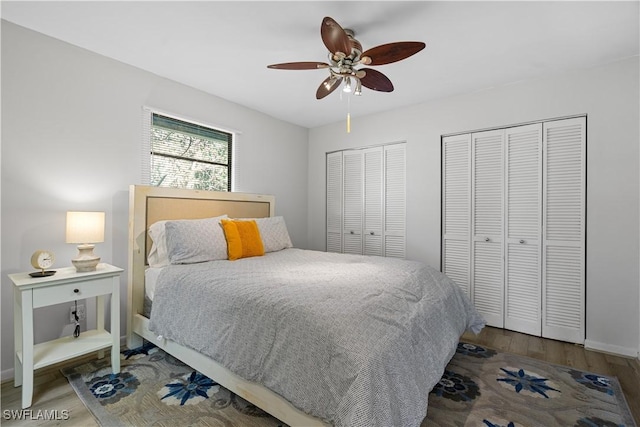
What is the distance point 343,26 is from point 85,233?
2.30 meters

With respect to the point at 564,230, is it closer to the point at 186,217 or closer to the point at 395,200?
the point at 395,200

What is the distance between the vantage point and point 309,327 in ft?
4.64

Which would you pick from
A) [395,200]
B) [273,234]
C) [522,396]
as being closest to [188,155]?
[273,234]

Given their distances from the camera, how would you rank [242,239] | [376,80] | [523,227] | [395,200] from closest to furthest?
[376,80]
[242,239]
[523,227]
[395,200]

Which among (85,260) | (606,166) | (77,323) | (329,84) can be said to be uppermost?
(329,84)

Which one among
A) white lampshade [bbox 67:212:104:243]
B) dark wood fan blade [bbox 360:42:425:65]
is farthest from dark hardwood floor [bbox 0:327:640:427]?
dark wood fan blade [bbox 360:42:425:65]

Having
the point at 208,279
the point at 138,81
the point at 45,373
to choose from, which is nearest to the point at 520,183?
the point at 208,279

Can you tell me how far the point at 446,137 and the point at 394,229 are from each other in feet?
4.04

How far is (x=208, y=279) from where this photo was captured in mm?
2039

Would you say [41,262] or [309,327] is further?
[41,262]

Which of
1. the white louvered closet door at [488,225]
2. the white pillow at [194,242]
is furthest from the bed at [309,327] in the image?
the white louvered closet door at [488,225]

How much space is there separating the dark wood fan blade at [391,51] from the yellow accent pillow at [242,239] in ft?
5.94

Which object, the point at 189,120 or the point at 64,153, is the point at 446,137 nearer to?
the point at 189,120

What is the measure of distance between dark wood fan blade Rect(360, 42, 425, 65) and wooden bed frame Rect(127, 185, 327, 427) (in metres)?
2.02
